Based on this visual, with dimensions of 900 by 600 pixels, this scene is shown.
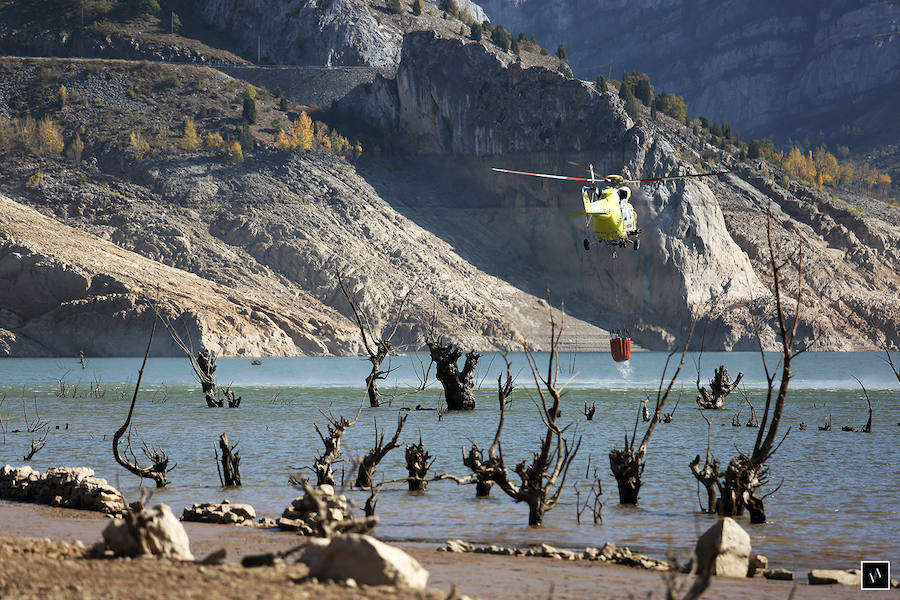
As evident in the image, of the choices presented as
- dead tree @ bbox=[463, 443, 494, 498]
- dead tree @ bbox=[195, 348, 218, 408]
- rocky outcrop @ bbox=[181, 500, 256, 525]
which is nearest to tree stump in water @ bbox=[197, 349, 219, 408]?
dead tree @ bbox=[195, 348, 218, 408]

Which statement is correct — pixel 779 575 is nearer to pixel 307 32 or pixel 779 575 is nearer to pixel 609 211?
pixel 609 211

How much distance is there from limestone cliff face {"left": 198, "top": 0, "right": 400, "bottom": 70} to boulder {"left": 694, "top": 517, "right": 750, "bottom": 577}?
15986 centimetres

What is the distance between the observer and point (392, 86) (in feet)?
494

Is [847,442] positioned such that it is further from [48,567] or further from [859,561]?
[48,567]

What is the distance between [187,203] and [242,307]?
73.9ft

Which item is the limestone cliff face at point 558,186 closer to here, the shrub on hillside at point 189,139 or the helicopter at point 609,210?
the shrub on hillside at point 189,139

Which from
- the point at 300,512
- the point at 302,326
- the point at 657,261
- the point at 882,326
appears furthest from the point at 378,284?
the point at 300,512

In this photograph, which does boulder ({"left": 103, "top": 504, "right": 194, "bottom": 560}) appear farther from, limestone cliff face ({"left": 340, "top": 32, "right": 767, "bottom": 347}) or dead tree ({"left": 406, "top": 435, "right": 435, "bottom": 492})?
limestone cliff face ({"left": 340, "top": 32, "right": 767, "bottom": 347})

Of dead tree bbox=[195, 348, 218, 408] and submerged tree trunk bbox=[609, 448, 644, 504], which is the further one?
dead tree bbox=[195, 348, 218, 408]

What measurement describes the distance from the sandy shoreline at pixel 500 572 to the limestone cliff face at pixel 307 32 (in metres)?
158

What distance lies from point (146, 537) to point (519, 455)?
1625 centimetres

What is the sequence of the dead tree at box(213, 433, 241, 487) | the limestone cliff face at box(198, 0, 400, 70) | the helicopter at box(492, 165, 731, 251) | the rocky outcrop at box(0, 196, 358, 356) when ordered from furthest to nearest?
the limestone cliff face at box(198, 0, 400, 70)
the rocky outcrop at box(0, 196, 358, 356)
the helicopter at box(492, 165, 731, 251)
the dead tree at box(213, 433, 241, 487)

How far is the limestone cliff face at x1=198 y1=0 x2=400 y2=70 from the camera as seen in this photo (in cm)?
16875

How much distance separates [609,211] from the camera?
37094 mm
